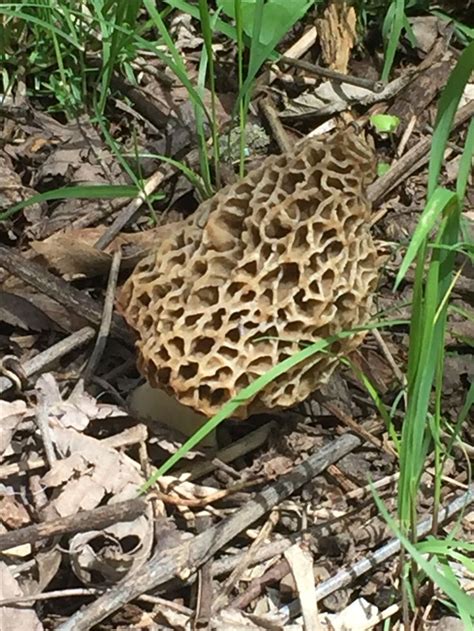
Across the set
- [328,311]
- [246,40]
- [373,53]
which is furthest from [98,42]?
[328,311]

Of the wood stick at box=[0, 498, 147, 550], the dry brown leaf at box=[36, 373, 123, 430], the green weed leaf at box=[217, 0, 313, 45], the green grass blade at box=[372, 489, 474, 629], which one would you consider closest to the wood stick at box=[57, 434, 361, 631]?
the wood stick at box=[0, 498, 147, 550]

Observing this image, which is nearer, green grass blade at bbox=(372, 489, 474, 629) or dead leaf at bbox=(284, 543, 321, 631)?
green grass blade at bbox=(372, 489, 474, 629)

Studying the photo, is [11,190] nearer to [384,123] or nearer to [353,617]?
[384,123]

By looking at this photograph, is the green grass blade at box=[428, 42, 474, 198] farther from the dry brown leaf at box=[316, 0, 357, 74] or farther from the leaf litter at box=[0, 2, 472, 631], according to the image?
the dry brown leaf at box=[316, 0, 357, 74]

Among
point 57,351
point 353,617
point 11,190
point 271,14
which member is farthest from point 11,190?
point 353,617

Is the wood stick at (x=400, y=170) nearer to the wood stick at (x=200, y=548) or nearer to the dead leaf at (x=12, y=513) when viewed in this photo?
the wood stick at (x=200, y=548)

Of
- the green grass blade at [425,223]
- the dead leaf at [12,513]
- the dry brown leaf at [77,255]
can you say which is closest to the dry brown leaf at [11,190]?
the dry brown leaf at [77,255]
